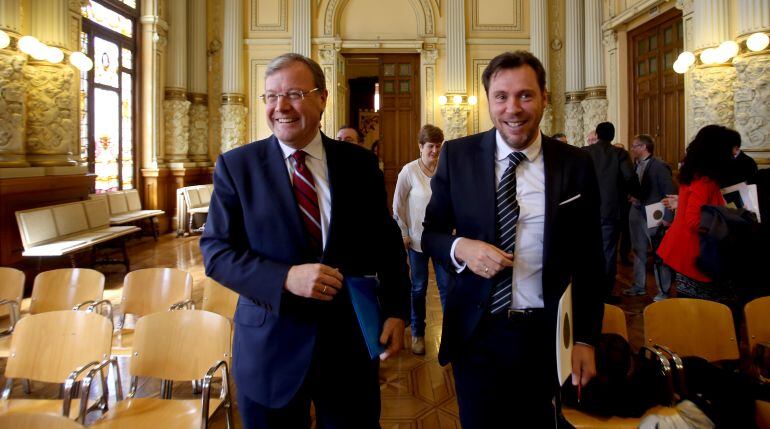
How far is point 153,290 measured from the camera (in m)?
3.43

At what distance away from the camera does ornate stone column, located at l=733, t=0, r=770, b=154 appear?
17.5 feet

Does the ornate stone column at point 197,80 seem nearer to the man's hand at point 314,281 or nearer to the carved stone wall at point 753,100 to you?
the carved stone wall at point 753,100

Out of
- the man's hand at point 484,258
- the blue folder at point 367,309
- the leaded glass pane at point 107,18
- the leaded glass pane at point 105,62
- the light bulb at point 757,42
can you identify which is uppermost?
the leaded glass pane at point 107,18

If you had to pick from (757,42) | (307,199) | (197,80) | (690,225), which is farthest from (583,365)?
(197,80)

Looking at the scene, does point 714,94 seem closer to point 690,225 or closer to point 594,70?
point 690,225

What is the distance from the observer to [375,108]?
1653 centimetres

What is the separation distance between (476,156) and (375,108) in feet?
50.0

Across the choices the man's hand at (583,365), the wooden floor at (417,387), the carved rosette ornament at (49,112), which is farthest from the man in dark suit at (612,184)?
the carved rosette ornament at (49,112)

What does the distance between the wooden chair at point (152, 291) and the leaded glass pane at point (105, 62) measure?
6678mm

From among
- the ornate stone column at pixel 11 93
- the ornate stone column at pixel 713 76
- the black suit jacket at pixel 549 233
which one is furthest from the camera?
the ornate stone column at pixel 713 76

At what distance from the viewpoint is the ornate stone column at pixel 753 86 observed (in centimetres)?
534

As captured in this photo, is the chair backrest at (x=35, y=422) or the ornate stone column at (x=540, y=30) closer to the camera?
the chair backrest at (x=35, y=422)

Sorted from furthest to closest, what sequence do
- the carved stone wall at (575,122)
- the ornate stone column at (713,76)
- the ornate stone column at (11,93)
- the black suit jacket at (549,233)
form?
the carved stone wall at (575,122) → the ornate stone column at (713,76) → the ornate stone column at (11,93) → the black suit jacket at (549,233)

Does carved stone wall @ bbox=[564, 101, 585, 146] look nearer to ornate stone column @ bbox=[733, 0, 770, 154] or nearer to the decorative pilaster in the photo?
the decorative pilaster
